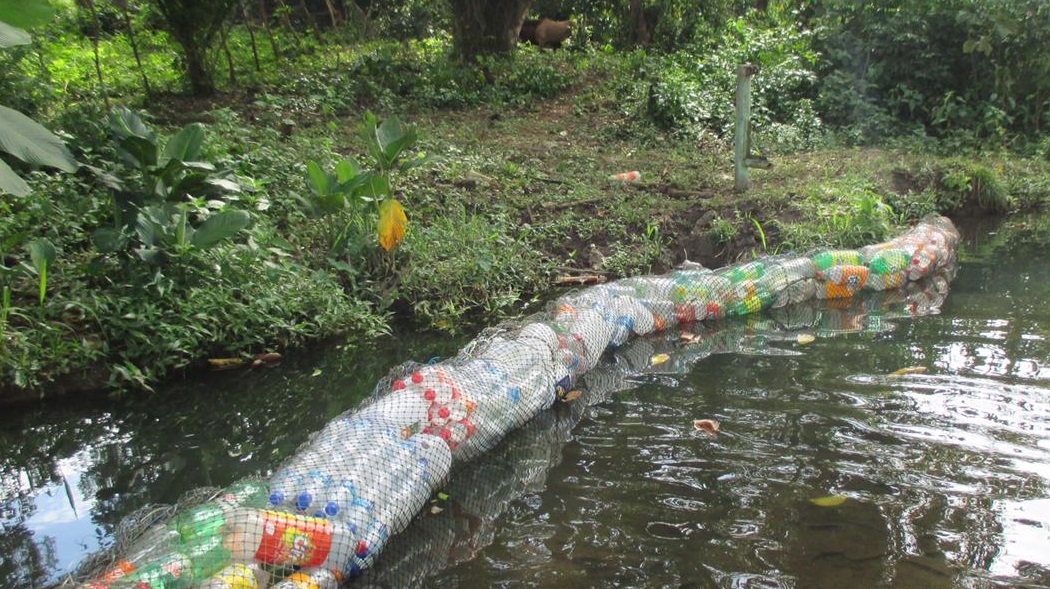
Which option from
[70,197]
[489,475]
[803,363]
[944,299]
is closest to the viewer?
[489,475]

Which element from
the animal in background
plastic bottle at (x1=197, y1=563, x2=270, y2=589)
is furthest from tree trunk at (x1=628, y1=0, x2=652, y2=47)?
plastic bottle at (x1=197, y1=563, x2=270, y2=589)

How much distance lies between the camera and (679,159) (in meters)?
9.56

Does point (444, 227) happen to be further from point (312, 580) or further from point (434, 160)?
point (312, 580)

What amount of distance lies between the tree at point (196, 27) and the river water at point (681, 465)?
5.66 metres

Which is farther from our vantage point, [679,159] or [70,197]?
[679,159]

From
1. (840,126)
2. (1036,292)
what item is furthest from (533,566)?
(840,126)

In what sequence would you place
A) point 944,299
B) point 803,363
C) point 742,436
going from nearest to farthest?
point 742,436, point 803,363, point 944,299

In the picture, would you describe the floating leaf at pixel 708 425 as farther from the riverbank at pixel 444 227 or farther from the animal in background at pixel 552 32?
the animal in background at pixel 552 32

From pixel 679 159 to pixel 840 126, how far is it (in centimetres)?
310

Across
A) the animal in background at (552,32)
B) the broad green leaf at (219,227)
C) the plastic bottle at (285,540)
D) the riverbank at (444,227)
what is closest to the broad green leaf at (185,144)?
the riverbank at (444,227)

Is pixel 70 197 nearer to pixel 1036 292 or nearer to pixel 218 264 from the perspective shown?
pixel 218 264

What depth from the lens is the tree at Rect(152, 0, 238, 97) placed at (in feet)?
30.9

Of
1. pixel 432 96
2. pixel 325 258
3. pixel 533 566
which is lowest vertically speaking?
pixel 533 566

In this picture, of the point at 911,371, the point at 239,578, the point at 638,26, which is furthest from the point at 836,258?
the point at 638,26
